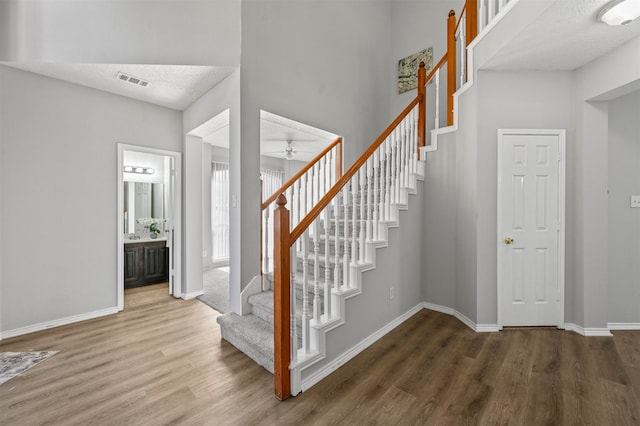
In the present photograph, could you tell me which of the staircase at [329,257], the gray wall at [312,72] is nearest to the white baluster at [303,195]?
the staircase at [329,257]

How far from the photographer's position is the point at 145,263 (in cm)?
472

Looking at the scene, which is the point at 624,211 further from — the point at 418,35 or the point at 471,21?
the point at 418,35

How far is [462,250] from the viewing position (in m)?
3.26

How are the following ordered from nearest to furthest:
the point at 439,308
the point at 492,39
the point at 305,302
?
1. the point at 305,302
2. the point at 492,39
3. the point at 439,308

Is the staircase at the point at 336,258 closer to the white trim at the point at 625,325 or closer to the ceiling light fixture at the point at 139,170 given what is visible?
the white trim at the point at 625,325

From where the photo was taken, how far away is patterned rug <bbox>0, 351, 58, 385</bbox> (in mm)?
2240

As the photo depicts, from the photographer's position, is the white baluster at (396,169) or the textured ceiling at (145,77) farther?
the white baluster at (396,169)

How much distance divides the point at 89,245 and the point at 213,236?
9.23 feet

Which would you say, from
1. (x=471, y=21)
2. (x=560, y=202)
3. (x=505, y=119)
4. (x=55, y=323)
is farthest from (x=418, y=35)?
(x=55, y=323)

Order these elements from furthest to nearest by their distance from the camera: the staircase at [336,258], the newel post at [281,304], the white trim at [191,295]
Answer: the white trim at [191,295]
the staircase at [336,258]
the newel post at [281,304]

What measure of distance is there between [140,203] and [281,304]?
4.48 meters

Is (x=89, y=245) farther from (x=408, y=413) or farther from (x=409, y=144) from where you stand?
(x=409, y=144)

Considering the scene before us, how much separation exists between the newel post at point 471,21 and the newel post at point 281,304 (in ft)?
9.49

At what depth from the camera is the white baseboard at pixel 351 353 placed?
2082 mm
